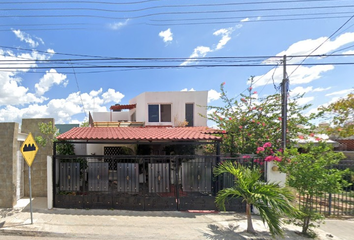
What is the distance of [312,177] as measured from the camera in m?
3.71

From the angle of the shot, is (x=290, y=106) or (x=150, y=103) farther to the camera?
(x=150, y=103)

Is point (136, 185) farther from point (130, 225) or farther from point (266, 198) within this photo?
point (266, 198)

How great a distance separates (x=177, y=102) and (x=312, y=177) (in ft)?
27.6

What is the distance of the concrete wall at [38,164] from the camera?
20.2 feet

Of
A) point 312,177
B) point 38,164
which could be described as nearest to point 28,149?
point 38,164

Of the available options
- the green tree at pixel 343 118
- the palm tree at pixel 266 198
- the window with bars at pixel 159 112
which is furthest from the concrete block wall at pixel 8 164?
the green tree at pixel 343 118

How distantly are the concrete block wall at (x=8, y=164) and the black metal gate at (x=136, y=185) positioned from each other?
1.59 metres

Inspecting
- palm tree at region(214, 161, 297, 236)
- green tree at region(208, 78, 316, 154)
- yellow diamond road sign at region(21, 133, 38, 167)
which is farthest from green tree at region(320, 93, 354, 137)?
yellow diamond road sign at region(21, 133, 38, 167)

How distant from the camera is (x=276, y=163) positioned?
474 cm

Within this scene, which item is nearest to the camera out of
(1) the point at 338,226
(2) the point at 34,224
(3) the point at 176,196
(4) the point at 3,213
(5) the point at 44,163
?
(2) the point at 34,224

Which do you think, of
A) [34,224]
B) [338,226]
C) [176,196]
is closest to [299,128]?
[338,226]

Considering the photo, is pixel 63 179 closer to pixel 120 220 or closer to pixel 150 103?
pixel 120 220

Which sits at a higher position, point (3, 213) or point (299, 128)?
point (299, 128)

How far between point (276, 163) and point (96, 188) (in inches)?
235
